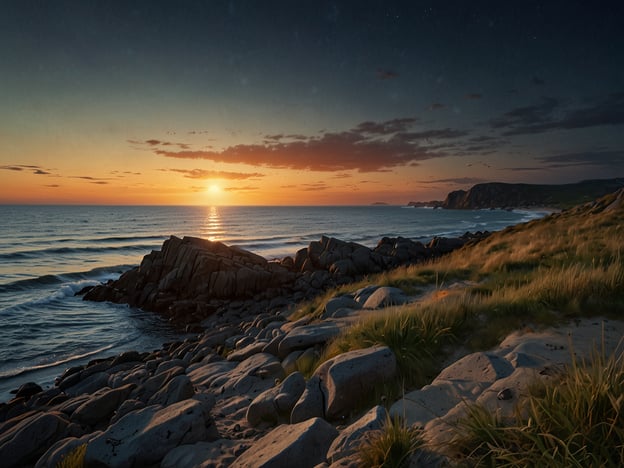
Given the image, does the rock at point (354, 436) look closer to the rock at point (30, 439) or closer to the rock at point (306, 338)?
the rock at point (306, 338)

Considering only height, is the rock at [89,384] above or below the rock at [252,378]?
below

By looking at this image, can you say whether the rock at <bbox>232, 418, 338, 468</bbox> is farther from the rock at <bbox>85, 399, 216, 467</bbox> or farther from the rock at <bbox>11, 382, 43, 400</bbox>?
the rock at <bbox>11, 382, 43, 400</bbox>

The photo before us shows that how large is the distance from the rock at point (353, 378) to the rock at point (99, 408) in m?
5.87

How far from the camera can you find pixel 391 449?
2670mm

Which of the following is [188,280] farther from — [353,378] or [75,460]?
[353,378]

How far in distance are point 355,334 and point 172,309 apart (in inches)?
747

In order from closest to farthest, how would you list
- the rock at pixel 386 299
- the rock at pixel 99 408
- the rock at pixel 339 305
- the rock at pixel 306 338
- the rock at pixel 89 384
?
1. the rock at pixel 306 338
2. the rock at pixel 99 408
3. the rock at pixel 386 299
4. the rock at pixel 339 305
5. the rock at pixel 89 384

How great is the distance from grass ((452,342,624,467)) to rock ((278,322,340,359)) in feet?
14.0

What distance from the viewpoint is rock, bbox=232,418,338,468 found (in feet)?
11.1

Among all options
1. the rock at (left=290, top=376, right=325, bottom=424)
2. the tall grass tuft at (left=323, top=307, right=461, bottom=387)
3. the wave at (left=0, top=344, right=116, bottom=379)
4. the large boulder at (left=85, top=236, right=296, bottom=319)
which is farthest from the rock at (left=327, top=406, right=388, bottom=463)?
the large boulder at (left=85, top=236, right=296, bottom=319)

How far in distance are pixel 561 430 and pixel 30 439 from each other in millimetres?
8553

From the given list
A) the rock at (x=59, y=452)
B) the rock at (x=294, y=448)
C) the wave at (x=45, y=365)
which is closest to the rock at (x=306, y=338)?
the rock at (x=294, y=448)

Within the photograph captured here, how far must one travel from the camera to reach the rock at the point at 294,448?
3383mm

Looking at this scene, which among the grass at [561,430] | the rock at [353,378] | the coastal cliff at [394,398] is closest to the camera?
the grass at [561,430]
